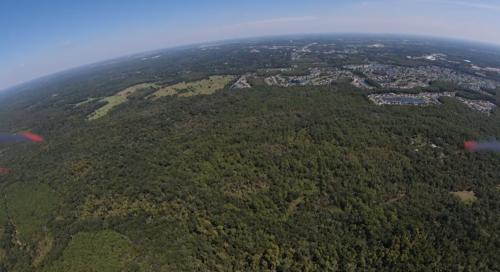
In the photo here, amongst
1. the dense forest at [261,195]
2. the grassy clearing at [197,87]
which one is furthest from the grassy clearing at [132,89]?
the dense forest at [261,195]

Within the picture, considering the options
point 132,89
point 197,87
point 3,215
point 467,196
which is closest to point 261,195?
point 467,196

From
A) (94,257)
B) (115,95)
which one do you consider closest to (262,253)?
(94,257)

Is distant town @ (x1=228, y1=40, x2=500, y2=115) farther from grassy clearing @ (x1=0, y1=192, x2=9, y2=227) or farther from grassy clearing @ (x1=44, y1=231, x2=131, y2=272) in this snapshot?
grassy clearing @ (x1=0, y1=192, x2=9, y2=227)

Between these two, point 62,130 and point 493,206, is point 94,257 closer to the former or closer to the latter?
point 493,206

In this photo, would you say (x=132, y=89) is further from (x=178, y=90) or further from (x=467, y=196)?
(x=467, y=196)

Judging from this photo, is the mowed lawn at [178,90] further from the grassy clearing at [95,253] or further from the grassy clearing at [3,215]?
the grassy clearing at [95,253]

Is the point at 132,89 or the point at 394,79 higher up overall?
the point at 132,89
